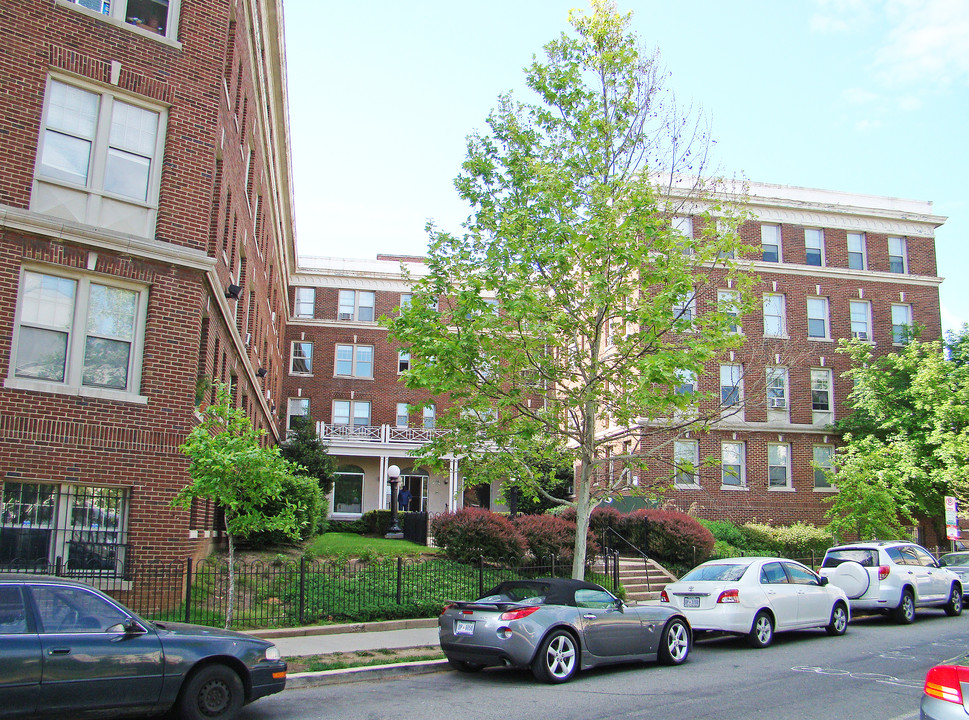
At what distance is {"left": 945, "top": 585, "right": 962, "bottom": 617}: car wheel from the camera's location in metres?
17.9

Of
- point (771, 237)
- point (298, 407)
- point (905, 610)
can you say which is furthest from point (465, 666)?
point (298, 407)

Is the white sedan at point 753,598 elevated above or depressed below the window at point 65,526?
below

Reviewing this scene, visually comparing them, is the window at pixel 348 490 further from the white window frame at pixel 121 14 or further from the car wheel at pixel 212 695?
the car wheel at pixel 212 695

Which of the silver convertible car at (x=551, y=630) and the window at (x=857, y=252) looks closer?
the silver convertible car at (x=551, y=630)

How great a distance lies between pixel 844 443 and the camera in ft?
105

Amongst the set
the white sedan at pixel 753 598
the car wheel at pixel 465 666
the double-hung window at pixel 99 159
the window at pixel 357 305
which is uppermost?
the window at pixel 357 305

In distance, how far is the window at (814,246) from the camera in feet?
110

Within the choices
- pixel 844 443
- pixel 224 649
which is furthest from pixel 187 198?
pixel 844 443

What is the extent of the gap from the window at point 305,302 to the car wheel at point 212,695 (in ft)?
119

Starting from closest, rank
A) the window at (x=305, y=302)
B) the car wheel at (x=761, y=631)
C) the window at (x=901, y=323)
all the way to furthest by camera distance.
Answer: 1. the car wheel at (x=761, y=631)
2. the window at (x=901, y=323)
3. the window at (x=305, y=302)

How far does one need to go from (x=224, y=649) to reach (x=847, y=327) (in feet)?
104

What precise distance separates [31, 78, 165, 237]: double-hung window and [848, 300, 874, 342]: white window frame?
28.9 m

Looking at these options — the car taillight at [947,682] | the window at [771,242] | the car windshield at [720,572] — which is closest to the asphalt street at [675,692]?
the car windshield at [720,572]

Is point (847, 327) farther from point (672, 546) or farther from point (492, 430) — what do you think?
point (492, 430)
